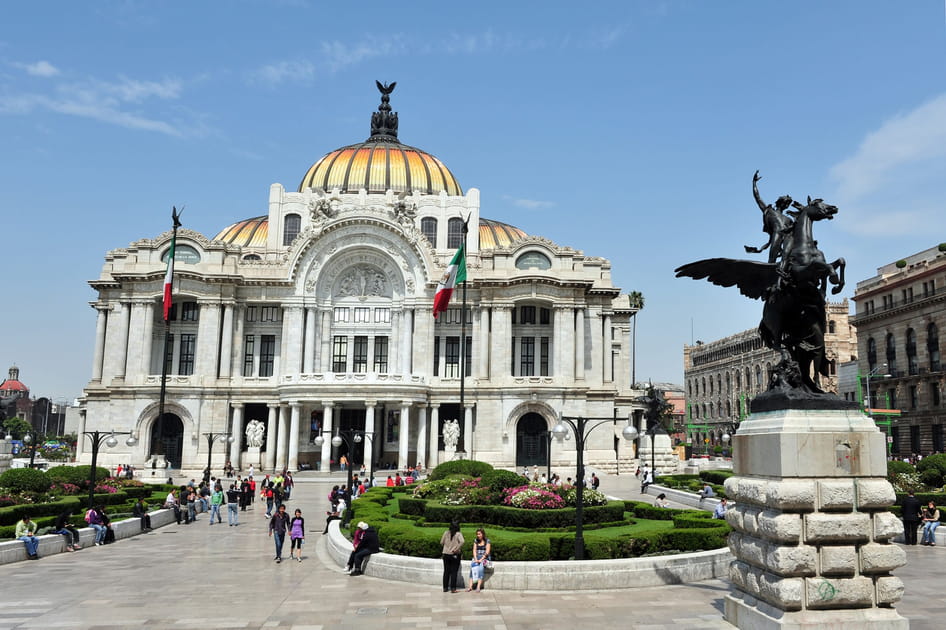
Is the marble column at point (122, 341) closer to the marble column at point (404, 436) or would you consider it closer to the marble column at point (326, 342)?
the marble column at point (326, 342)

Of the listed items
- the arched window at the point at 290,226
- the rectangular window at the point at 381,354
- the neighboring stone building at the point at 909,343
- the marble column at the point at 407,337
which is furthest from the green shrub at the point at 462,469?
the neighboring stone building at the point at 909,343

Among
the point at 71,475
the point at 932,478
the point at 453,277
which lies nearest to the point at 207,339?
the point at 453,277

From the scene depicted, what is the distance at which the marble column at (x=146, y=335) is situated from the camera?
58281mm

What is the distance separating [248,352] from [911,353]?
58326mm

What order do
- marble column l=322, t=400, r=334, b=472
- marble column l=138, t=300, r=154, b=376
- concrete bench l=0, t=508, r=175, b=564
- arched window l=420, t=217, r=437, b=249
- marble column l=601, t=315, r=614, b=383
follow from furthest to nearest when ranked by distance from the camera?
arched window l=420, t=217, r=437, b=249, marble column l=601, t=315, r=614, b=383, marble column l=138, t=300, r=154, b=376, marble column l=322, t=400, r=334, b=472, concrete bench l=0, t=508, r=175, b=564

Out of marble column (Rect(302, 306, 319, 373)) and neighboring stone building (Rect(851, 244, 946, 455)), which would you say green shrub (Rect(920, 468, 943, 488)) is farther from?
marble column (Rect(302, 306, 319, 373))

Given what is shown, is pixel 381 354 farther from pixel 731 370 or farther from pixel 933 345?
pixel 731 370

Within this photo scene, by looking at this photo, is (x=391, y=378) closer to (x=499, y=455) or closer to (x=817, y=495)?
(x=499, y=455)

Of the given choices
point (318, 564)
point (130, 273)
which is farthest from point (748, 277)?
point (130, 273)

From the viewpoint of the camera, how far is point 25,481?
98.5ft

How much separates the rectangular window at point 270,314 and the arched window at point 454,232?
54.4 ft

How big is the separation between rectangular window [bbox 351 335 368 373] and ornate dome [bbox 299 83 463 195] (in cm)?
1533

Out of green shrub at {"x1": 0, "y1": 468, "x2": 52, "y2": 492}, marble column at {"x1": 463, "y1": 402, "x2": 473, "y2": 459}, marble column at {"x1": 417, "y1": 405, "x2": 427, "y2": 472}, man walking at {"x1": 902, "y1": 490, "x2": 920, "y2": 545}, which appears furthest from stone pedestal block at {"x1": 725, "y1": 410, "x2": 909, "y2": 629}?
marble column at {"x1": 463, "y1": 402, "x2": 473, "y2": 459}

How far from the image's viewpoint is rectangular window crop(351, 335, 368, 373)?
62.1 m
